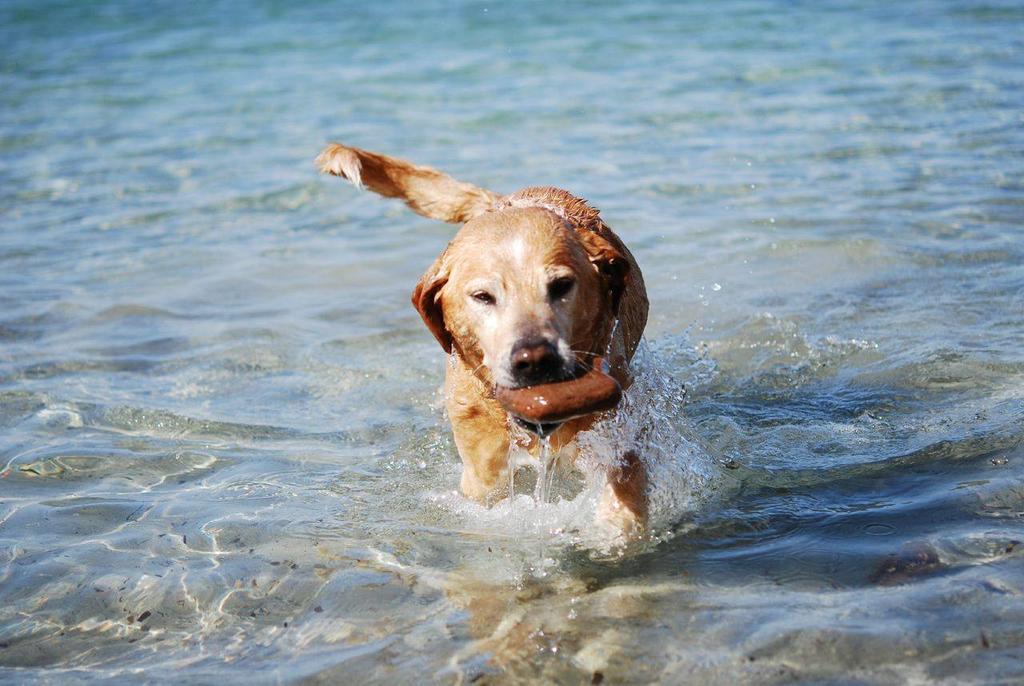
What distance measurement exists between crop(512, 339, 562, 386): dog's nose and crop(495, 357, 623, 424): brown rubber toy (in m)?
0.03

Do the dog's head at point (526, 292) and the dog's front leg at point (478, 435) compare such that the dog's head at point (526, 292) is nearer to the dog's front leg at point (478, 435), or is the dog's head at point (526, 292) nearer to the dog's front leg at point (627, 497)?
the dog's front leg at point (478, 435)

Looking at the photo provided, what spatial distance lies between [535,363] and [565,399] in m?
0.19

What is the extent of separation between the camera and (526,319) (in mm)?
4137

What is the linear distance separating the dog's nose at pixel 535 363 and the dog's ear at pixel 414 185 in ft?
6.13

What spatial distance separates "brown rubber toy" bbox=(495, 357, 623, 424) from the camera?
3.88 metres

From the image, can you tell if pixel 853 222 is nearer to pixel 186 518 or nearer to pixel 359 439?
pixel 359 439

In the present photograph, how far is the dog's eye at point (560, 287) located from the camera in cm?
424

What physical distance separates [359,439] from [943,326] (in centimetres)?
345

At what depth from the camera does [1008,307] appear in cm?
645

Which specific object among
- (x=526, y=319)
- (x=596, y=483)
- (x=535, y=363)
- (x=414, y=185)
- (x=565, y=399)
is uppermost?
(x=414, y=185)

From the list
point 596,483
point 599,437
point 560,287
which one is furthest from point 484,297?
point 596,483

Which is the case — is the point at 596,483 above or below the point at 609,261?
below

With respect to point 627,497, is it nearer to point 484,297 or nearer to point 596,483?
point 596,483

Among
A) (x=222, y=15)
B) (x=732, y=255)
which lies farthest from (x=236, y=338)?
(x=222, y=15)
